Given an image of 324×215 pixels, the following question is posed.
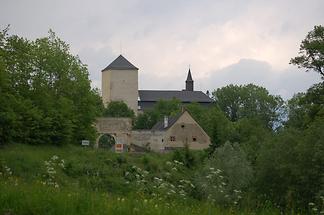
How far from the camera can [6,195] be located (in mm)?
10367

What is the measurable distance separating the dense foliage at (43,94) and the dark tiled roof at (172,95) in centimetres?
9885

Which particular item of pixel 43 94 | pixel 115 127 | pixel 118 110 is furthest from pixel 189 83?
pixel 43 94

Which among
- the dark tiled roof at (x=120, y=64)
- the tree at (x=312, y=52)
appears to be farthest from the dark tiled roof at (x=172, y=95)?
the tree at (x=312, y=52)

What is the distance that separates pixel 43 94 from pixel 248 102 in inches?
3349

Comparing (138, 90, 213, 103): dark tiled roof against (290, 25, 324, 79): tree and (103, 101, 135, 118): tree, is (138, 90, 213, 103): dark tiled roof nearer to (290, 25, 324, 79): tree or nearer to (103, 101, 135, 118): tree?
(103, 101, 135, 118): tree

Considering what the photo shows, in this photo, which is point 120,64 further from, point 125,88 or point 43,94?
point 43,94

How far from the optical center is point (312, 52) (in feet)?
140

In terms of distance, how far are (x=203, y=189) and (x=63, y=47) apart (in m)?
37.8

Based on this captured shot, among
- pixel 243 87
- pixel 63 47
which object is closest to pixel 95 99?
pixel 63 47

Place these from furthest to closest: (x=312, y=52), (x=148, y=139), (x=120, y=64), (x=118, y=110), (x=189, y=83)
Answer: (x=189, y=83)
(x=120, y=64)
(x=118, y=110)
(x=148, y=139)
(x=312, y=52)

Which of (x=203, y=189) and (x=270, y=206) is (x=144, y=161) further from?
(x=270, y=206)

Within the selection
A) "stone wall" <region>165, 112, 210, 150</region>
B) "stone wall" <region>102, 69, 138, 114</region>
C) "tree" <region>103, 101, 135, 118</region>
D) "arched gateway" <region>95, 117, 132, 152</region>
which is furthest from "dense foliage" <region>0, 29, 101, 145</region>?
"stone wall" <region>102, 69, 138, 114</region>

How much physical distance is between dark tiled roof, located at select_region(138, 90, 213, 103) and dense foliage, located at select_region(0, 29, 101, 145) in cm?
9885

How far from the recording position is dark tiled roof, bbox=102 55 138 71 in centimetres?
15300
